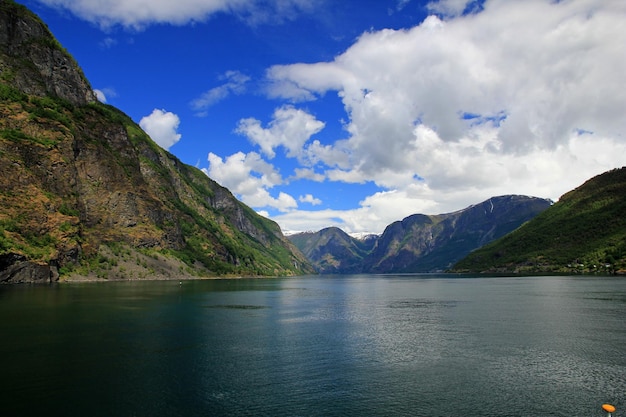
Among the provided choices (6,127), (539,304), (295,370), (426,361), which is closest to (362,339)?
(426,361)

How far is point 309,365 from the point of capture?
42.5 m

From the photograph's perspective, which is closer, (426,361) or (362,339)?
(426,361)

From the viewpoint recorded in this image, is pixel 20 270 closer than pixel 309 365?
No

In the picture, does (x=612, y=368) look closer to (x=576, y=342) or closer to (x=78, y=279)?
(x=576, y=342)

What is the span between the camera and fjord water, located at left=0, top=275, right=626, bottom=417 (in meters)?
30.8

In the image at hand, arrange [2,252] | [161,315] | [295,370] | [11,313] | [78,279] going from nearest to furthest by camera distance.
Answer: [295,370], [11,313], [161,315], [2,252], [78,279]

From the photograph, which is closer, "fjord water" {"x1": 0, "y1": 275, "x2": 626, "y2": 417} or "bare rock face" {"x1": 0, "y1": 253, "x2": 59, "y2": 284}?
"fjord water" {"x1": 0, "y1": 275, "x2": 626, "y2": 417}

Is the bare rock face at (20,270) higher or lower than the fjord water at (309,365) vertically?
higher

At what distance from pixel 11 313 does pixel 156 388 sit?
180 ft

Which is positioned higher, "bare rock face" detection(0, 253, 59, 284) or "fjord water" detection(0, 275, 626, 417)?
"bare rock face" detection(0, 253, 59, 284)

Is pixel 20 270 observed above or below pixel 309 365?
above

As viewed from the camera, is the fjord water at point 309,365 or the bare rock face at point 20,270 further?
the bare rock face at point 20,270

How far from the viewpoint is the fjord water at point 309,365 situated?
1211 inches

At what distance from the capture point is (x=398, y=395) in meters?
33.2
